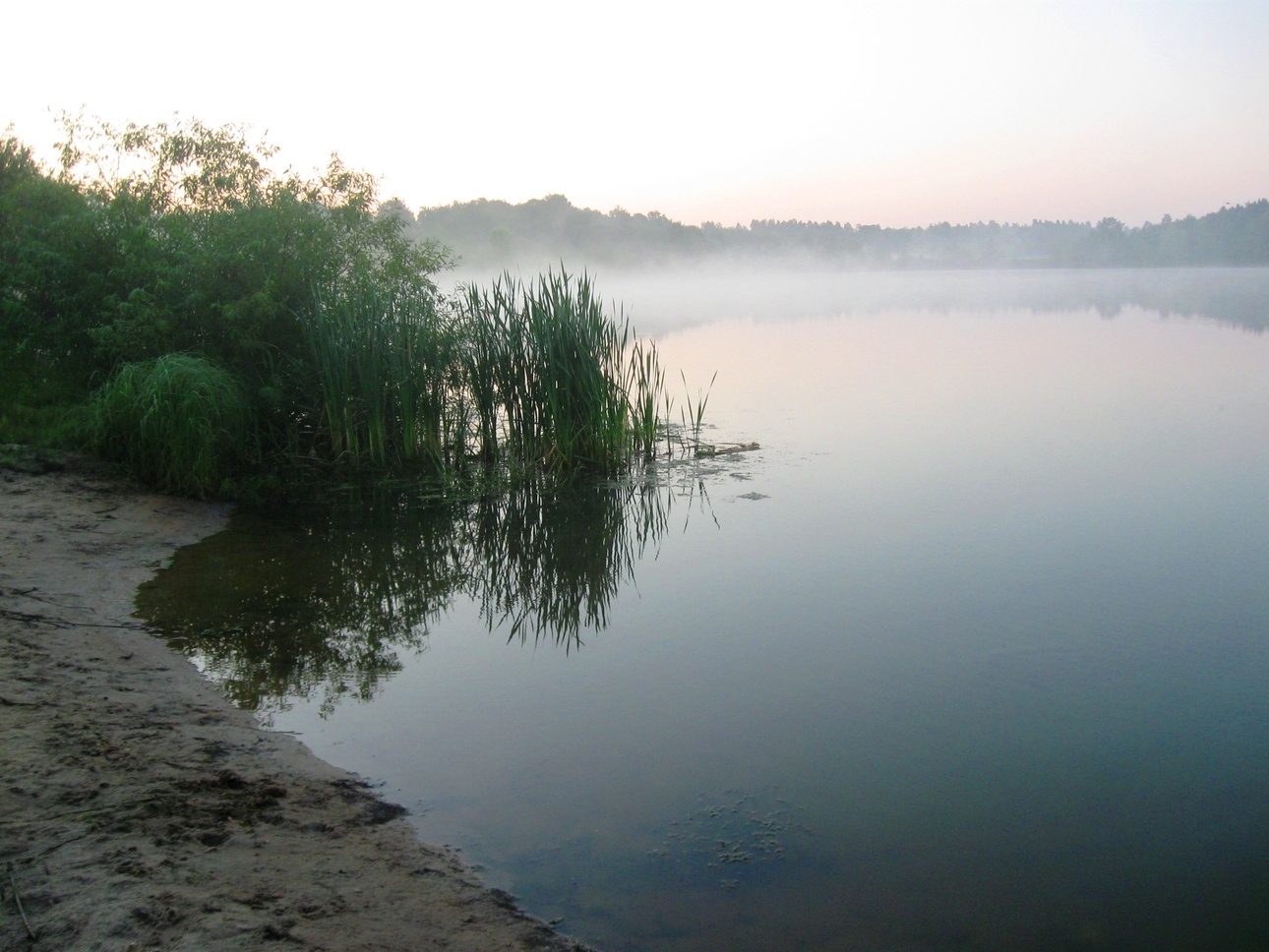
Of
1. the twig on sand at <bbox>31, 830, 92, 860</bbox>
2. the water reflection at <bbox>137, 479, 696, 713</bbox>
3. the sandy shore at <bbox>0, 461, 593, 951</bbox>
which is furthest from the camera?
the water reflection at <bbox>137, 479, 696, 713</bbox>

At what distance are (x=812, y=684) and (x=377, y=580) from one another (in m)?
2.94

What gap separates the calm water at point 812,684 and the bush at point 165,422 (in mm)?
772

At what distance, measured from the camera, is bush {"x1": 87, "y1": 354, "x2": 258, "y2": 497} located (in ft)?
23.1

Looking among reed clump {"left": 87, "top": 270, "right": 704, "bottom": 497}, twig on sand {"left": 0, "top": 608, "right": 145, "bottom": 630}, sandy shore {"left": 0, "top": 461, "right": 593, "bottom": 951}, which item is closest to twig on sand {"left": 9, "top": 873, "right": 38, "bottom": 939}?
sandy shore {"left": 0, "top": 461, "right": 593, "bottom": 951}

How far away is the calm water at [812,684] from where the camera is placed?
9.42ft

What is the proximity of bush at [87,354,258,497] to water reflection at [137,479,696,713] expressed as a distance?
62 centimetres

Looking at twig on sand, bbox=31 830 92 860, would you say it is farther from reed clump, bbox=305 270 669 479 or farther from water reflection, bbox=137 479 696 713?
reed clump, bbox=305 270 669 479

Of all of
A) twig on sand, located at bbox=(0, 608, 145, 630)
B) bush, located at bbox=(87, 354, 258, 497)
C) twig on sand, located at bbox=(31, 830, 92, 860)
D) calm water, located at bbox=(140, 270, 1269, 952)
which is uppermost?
bush, located at bbox=(87, 354, 258, 497)

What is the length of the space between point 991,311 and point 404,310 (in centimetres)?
2827

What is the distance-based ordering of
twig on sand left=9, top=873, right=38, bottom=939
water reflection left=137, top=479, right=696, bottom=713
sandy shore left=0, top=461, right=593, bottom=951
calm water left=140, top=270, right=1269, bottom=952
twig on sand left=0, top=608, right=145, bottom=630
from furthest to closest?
water reflection left=137, top=479, right=696, bottom=713, twig on sand left=0, top=608, right=145, bottom=630, calm water left=140, top=270, right=1269, bottom=952, sandy shore left=0, top=461, right=593, bottom=951, twig on sand left=9, top=873, right=38, bottom=939

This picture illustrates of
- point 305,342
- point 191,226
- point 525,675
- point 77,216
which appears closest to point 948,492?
point 525,675

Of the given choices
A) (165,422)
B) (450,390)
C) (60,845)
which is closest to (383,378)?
(450,390)

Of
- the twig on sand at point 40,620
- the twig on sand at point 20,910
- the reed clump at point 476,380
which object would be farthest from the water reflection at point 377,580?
the twig on sand at point 20,910

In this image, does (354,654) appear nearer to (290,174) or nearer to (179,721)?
(179,721)
